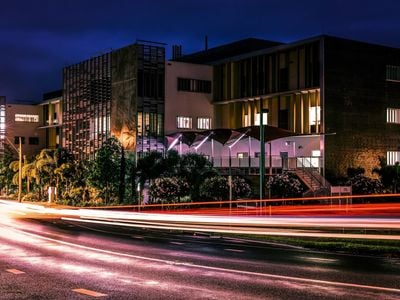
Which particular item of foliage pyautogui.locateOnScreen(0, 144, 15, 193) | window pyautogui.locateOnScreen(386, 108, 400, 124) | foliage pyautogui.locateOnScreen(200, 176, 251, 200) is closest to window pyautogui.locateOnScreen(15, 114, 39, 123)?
foliage pyautogui.locateOnScreen(0, 144, 15, 193)

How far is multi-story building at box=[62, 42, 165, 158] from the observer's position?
57.7 m

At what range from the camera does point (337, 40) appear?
50625 millimetres

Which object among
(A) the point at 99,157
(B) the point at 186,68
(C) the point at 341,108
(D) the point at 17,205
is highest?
(B) the point at 186,68

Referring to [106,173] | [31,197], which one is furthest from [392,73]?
[31,197]

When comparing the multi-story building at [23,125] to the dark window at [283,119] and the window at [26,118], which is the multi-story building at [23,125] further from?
the dark window at [283,119]

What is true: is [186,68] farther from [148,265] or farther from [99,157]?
[148,265]

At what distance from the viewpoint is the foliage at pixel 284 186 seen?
43750 mm

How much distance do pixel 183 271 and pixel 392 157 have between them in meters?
42.3

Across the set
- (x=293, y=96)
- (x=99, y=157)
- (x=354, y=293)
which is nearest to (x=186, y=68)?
(x=293, y=96)

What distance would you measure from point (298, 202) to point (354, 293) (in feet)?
109

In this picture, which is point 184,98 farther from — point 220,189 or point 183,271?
point 183,271

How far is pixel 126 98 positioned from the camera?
58781 mm

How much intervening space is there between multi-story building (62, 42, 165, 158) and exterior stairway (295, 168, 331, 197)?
588 inches

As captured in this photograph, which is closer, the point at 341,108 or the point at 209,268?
the point at 209,268
